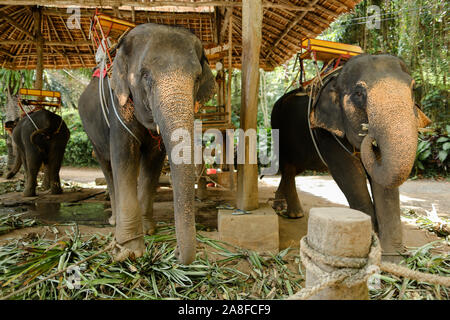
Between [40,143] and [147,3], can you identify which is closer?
[147,3]

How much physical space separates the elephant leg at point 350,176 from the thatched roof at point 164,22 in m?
2.54

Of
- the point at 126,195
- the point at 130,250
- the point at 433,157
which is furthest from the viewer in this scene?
the point at 433,157

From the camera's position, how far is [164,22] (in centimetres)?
669

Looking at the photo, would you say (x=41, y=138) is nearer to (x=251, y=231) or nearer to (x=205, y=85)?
(x=205, y=85)

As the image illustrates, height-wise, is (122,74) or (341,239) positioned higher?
(122,74)

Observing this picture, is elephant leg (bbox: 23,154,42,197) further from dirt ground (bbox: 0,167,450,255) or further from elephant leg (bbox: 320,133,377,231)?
elephant leg (bbox: 320,133,377,231)

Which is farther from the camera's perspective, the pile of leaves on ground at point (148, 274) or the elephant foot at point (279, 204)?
the elephant foot at point (279, 204)

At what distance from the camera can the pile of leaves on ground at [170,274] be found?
2.20 meters

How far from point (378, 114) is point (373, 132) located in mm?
146

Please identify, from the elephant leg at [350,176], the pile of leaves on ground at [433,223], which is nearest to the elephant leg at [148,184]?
the elephant leg at [350,176]

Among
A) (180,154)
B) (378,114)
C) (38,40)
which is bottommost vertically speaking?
(180,154)

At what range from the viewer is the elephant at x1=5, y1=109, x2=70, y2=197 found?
227 inches

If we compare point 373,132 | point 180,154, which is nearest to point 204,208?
point 180,154

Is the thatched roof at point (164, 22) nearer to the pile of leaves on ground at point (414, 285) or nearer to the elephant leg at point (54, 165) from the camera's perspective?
the elephant leg at point (54, 165)
